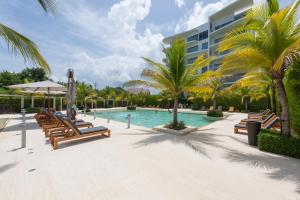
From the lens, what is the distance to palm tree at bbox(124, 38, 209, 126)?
30.6ft

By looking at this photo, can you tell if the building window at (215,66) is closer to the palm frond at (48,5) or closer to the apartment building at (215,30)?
the apartment building at (215,30)

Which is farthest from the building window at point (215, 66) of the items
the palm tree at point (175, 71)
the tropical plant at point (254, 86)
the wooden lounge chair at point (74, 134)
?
the wooden lounge chair at point (74, 134)

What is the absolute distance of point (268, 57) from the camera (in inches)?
219

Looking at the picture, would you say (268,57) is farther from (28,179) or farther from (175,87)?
(28,179)

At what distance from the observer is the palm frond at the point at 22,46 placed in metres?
4.54

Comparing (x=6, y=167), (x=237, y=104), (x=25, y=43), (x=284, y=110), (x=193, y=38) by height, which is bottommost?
(x=6, y=167)

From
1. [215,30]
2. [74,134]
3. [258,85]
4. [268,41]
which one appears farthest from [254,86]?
[215,30]

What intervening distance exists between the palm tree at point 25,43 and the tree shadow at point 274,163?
23.0 feet

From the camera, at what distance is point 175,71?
31.0ft

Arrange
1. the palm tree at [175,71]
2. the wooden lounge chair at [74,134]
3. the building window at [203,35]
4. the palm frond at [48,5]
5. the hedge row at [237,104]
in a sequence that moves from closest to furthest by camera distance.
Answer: the palm frond at [48,5]
the wooden lounge chair at [74,134]
the palm tree at [175,71]
the hedge row at [237,104]
the building window at [203,35]

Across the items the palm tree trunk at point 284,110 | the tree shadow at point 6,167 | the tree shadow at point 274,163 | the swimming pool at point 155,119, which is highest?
the palm tree trunk at point 284,110

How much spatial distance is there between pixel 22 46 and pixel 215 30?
45539 mm

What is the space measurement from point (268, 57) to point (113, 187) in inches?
249

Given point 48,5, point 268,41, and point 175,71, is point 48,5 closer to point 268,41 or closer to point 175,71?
point 175,71
